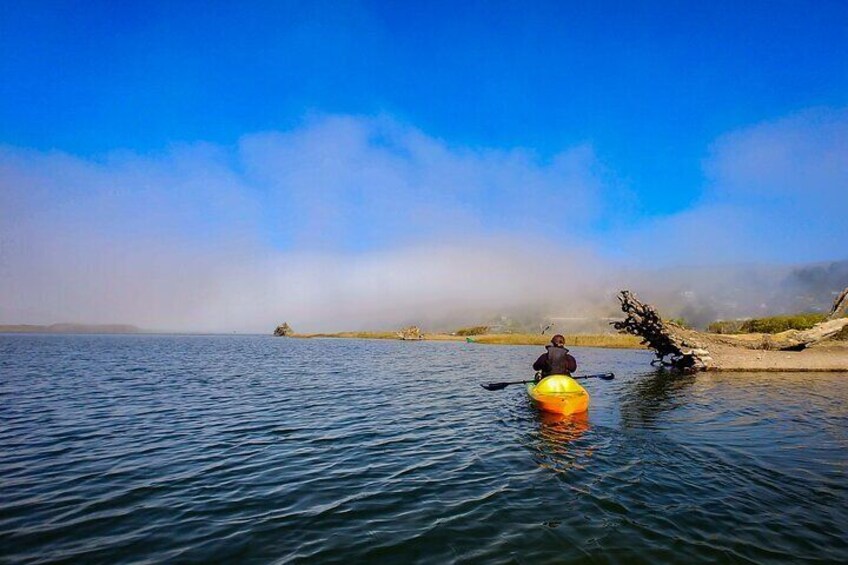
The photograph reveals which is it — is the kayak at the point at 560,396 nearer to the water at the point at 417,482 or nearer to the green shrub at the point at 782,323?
the water at the point at 417,482

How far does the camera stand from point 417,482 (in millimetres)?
10336

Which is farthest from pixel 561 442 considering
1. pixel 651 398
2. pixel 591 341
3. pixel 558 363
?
pixel 591 341

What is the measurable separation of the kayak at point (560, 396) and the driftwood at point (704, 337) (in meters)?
25.2

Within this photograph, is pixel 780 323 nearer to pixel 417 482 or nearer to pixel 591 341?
pixel 591 341

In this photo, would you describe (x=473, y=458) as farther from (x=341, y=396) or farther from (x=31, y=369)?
(x=31, y=369)

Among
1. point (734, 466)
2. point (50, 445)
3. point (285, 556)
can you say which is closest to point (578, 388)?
point (734, 466)

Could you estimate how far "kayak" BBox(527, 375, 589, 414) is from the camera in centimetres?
1802

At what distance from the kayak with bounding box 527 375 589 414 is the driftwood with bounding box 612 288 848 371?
2522cm

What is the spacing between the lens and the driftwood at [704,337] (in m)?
38.5

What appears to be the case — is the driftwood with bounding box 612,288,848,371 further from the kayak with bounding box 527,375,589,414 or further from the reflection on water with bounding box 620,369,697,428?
the kayak with bounding box 527,375,589,414

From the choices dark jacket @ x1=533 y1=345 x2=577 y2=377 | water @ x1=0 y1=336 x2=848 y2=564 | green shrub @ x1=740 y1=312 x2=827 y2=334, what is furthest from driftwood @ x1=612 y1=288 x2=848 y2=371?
green shrub @ x1=740 y1=312 x2=827 y2=334

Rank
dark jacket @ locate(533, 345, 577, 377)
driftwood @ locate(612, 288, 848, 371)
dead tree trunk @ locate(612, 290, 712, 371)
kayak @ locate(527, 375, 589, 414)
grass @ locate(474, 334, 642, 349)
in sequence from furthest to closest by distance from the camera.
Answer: grass @ locate(474, 334, 642, 349)
dead tree trunk @ locate(612, 290, 712, 371)
driftwood @ locate(612, 288, 848, 371)
dark jacket @ locate(533, 345, 577, 377)
kayak @ locate(527, 375, 589, 414)

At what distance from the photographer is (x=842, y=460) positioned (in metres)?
12.1

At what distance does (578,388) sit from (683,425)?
13.5 ft
